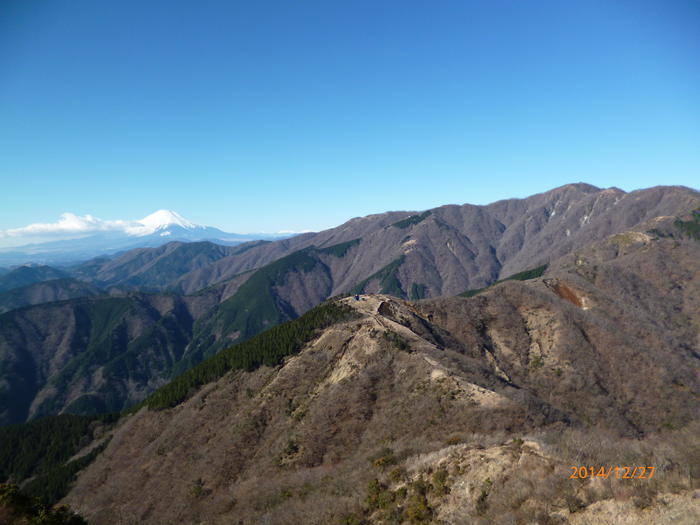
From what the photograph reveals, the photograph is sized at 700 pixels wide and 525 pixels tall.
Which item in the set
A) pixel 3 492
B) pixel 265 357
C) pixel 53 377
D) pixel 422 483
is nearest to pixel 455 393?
pixel 422 483

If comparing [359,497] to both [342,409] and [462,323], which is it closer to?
[342,409]
